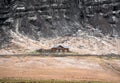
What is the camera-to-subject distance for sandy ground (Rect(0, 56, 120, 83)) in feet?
141

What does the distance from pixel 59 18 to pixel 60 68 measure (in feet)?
137

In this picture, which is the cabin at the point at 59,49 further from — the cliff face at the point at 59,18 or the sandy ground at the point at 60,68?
the sandy ground at the point at 60,68

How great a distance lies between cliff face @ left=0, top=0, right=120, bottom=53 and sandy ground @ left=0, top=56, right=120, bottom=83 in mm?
25117

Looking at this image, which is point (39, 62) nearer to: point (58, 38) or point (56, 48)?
point (56, 48)

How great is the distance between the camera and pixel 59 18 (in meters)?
91.8

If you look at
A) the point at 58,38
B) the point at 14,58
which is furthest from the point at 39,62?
the point at 58,38

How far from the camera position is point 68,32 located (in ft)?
289

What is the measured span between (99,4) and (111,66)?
1695 inches

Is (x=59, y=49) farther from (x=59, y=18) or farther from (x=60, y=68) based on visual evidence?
(x=60, y=68)

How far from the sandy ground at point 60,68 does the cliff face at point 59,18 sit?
25.1 meters

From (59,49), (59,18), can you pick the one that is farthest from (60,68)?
(59,18)

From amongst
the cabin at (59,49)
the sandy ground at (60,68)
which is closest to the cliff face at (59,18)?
the cabin at (59,49)

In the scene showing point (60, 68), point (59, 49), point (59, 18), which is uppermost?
point (59, 18)

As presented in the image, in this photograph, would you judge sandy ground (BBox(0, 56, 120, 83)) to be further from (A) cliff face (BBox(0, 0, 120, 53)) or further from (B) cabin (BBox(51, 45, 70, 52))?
(A) cliff face (BBox(0, 0, 120, 53))
